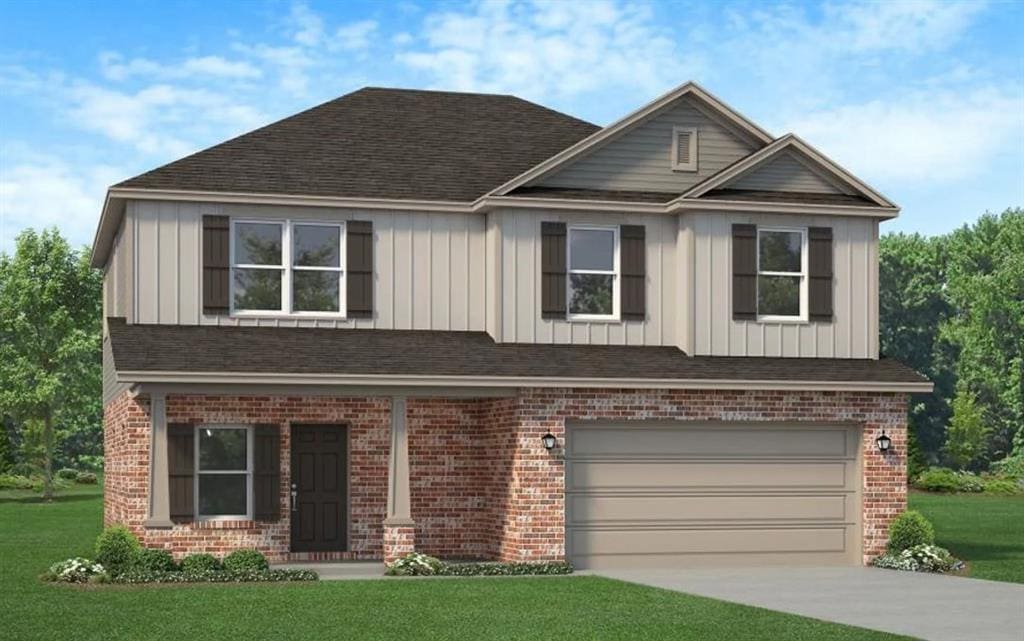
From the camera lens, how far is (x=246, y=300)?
86.4 feet

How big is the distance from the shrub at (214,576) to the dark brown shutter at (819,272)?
978 centimetres

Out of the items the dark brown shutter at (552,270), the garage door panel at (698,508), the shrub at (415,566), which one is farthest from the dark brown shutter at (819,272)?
the shrub at (415,566)

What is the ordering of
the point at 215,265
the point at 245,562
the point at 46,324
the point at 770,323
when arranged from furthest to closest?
the point at 46,324 < the point at 770,323 < the point at 215,265 < the point at 245,562

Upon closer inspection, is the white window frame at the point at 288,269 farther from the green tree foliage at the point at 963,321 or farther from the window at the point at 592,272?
the green tree foliage at the point at 963,321

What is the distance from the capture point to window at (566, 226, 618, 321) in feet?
88.6

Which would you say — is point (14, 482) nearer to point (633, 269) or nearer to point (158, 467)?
point (158, 467)

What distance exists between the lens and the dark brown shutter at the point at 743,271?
27109mm

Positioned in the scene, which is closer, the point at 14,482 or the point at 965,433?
the point at 14,482

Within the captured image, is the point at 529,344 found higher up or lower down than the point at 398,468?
higher up

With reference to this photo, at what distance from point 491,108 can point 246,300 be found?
692 centimetres

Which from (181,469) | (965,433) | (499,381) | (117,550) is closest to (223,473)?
(181,469)

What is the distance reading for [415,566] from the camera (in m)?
24.2

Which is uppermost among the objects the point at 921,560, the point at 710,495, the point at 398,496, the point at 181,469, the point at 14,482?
the point at 181,469

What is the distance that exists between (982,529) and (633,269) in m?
14.2
